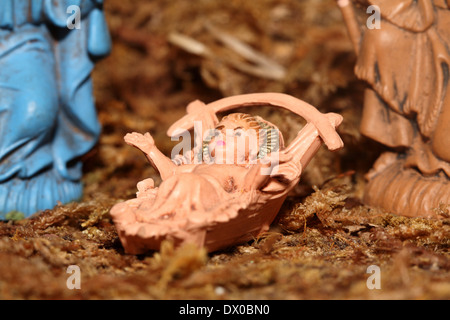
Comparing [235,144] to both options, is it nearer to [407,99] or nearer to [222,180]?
[222,180]

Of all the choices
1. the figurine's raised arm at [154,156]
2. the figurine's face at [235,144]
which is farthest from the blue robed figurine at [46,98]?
the figurine's face at [235,144]

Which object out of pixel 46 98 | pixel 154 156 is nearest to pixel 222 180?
pixel 154 156

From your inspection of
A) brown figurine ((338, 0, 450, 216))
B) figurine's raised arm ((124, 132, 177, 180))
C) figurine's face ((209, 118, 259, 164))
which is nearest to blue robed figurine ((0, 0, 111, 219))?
figurine's raised arm ((124, 132, 177, 180))

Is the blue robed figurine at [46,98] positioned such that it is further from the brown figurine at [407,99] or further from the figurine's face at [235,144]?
the brown figurine at [407,99]
